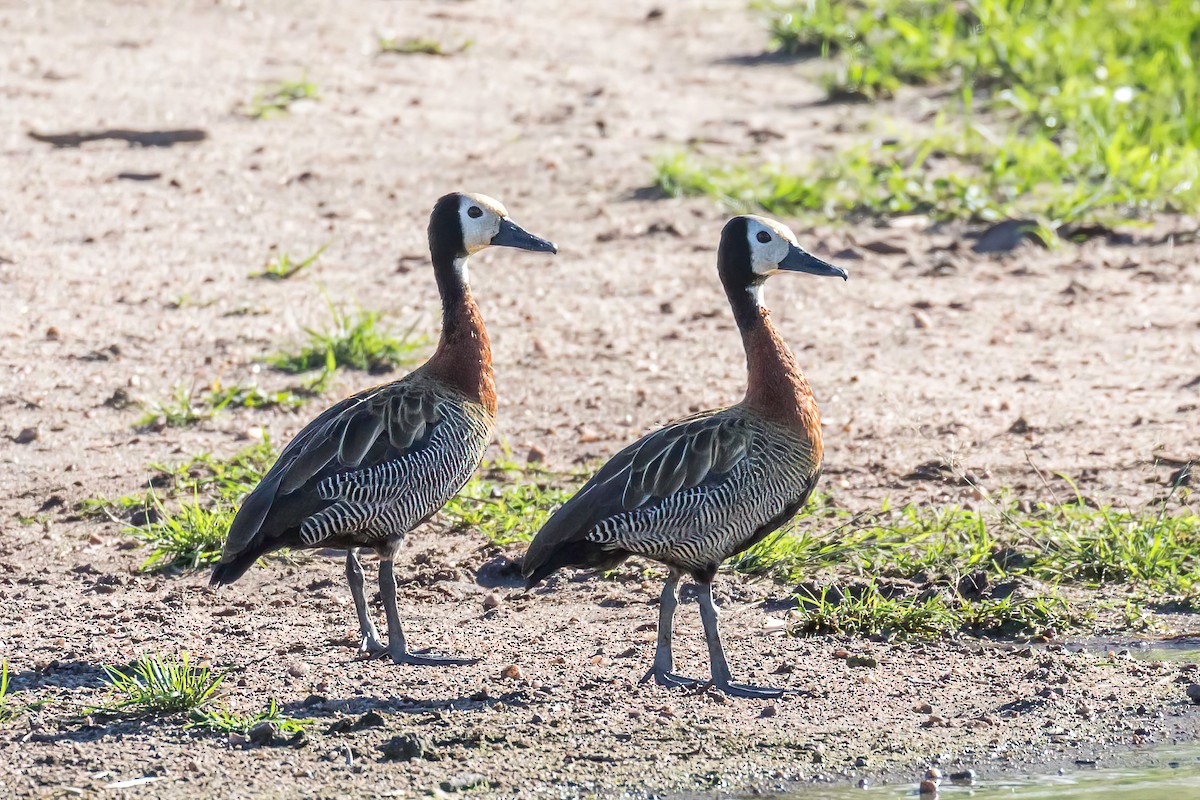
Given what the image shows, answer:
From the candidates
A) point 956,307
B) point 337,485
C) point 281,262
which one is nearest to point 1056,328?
point 956,307

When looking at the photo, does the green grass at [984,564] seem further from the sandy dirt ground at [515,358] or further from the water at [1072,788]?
the water at [1072,788]

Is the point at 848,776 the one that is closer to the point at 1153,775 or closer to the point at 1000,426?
the point at 1153,775

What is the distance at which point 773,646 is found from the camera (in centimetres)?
642

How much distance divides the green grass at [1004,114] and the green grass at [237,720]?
6.03 metres

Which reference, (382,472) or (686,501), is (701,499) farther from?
(382,472)

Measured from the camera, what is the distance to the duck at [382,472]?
5.95 meters

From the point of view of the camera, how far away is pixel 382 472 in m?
6.07

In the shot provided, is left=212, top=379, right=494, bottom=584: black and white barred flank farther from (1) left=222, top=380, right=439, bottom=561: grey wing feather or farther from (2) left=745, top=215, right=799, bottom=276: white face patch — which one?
(2) left=745, top=215, right=799, bottom=276: white face patch

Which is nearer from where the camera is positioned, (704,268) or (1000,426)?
(1000,426)

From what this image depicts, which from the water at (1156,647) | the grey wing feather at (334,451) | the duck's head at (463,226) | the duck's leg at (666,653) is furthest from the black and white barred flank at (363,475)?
the water at (1156,647)

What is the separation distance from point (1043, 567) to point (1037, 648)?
650 millimetres

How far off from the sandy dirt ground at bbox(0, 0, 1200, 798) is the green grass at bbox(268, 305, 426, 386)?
18 cm

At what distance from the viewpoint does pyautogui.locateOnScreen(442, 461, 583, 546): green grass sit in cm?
739

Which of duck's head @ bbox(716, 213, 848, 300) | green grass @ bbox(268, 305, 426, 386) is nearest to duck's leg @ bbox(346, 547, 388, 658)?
duck's head @ bbox(716, 213, 848, 300)
